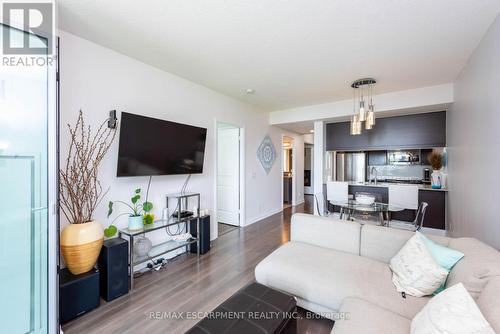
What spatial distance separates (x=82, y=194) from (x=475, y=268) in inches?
122

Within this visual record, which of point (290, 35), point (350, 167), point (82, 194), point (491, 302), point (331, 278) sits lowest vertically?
point (331, 278)

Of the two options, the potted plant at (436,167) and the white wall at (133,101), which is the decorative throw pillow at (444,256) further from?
the potted plant at (436,167)

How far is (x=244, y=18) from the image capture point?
6.25 ft

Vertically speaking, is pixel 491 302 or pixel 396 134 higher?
pixel 396 134

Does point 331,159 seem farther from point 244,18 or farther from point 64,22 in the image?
point 64,22

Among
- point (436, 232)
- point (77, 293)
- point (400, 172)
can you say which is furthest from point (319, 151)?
point (77, 293)

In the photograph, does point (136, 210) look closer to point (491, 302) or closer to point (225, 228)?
point (225, 228)

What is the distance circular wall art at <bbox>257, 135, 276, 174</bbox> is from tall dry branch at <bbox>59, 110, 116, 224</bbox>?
325 centimetres

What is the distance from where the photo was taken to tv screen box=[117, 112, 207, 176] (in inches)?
93.4

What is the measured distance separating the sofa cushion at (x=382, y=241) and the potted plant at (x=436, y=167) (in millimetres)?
2945

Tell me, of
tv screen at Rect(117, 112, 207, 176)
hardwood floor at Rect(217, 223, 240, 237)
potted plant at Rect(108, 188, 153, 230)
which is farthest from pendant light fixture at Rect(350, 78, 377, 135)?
potted plant at Rect(108, 188, 153, 230)

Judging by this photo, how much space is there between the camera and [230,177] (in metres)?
4.69

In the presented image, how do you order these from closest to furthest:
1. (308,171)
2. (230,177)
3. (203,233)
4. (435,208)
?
(203,233) < (435,208) < (230,177) < (308,171)

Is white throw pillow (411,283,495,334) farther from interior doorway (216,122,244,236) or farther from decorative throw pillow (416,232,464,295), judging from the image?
interior doorway (216,122,244,236)
